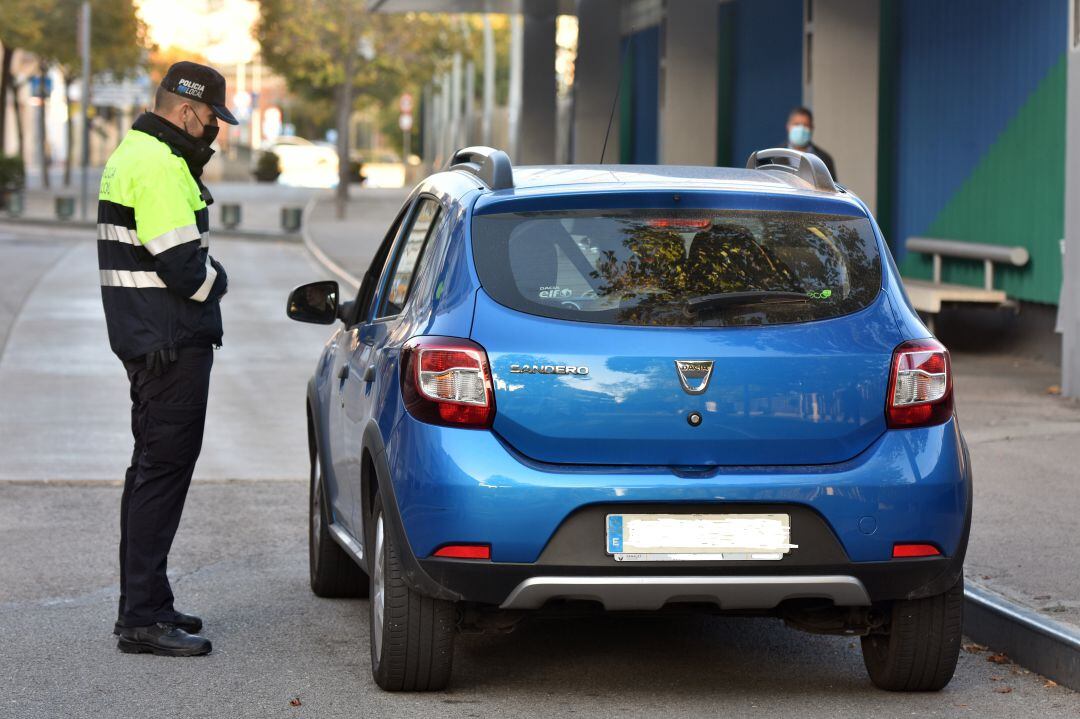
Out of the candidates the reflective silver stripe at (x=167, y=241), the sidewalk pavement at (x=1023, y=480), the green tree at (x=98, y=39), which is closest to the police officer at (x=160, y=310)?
the reflective silver stripe at (x=167, y=241)

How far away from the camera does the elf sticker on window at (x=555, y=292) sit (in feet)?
18.0

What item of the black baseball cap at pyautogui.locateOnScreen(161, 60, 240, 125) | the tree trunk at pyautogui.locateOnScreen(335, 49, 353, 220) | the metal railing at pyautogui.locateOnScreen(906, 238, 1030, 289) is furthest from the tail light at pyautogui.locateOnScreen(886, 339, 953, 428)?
the tree trunk at pyautogui.locateOnScreen(335, 49, 353, 220)

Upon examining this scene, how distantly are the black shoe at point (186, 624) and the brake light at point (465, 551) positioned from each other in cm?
159

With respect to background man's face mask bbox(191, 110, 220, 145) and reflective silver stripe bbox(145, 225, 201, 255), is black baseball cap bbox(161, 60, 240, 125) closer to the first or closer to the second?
background man's face mask bbox(191, 110, 220, 145)

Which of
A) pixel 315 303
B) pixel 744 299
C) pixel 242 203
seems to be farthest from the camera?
pixel 242 203

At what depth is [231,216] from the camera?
125 feet

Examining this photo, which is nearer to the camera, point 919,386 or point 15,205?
point 919,386

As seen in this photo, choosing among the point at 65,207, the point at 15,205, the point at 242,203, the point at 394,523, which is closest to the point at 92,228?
the point at 65,207

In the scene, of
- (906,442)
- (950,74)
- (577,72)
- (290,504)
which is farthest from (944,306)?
(577,72)

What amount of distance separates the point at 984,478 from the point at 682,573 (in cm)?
471

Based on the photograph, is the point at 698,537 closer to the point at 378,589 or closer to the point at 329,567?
the point at 378,589

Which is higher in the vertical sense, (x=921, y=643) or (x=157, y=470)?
(x=157, y=470)

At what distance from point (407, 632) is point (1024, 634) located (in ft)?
6.86

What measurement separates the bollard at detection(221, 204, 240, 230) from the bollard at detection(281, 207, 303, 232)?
0.90m
